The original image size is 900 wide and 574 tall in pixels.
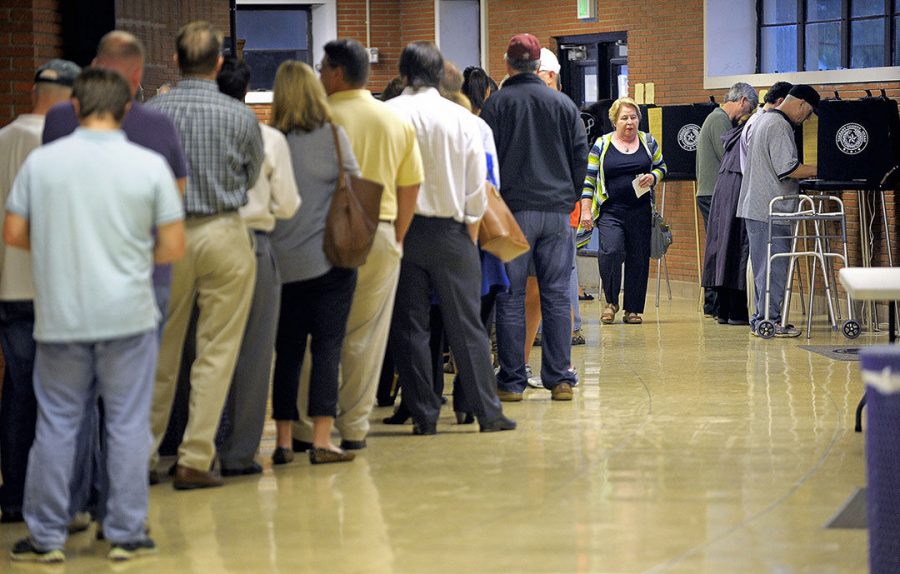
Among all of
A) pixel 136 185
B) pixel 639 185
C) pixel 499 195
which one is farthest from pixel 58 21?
pixel 639 185

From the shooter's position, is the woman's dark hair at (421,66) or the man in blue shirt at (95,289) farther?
the woman's dark hair at (421,66)

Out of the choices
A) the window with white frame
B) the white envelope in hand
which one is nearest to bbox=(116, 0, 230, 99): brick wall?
the white envelope in hand

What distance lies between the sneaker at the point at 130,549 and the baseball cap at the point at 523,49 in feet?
12.1

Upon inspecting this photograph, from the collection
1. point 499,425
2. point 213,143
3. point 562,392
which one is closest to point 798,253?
point 562,392

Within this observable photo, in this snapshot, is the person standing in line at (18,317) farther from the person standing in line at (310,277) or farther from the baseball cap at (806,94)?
the baseball cap at (806,94)

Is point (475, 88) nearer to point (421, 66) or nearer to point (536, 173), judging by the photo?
point (536, 173)

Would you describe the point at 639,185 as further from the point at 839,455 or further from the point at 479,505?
the point at 479,505

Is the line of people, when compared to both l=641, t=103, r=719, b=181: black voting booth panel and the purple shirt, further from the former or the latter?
l=641, t=103, r=719, b=181: black voting booth panel

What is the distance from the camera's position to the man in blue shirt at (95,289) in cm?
455

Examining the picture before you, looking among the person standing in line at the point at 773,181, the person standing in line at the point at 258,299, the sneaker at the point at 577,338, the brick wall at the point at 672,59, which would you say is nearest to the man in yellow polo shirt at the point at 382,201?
the person standing in line at the point at 258,299

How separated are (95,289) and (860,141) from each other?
780 cm

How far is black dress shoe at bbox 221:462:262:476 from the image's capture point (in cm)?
612

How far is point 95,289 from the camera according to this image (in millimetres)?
4555

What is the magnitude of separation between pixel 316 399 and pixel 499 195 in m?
1.64
